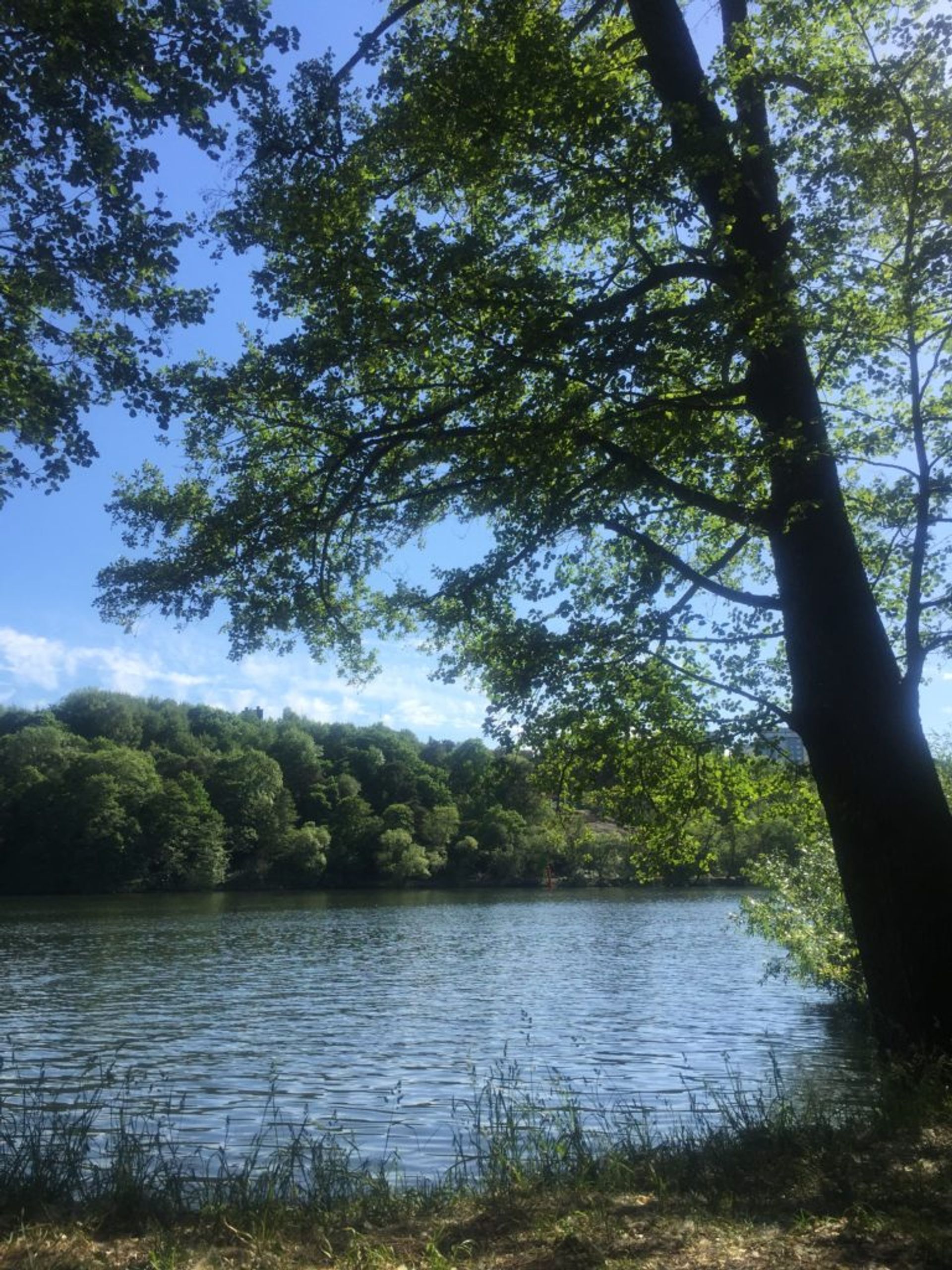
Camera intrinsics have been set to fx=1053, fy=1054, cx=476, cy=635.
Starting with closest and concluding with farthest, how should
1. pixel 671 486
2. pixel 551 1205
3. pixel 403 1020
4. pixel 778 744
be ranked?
pixel 551 1205
pixel 671 486
pixel 778 744
pixel 403 1020

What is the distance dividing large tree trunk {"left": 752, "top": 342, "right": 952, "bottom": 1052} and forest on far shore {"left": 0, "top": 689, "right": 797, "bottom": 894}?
62.5m

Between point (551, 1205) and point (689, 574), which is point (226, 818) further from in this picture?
point (551, 1205)

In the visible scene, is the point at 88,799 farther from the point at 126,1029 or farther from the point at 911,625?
the point at 911,625

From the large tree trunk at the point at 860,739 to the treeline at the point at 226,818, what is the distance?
6839 centimetres

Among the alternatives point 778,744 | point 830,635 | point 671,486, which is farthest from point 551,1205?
point 778,744

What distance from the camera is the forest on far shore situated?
90.5m

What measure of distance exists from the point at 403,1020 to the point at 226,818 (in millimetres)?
85523

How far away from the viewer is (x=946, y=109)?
323 inches

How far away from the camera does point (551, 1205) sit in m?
5.77

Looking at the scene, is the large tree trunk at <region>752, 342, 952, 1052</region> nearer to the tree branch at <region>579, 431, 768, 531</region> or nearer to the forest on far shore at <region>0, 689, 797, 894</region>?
the tree branch at <region>579, 431, 768, 531</region>

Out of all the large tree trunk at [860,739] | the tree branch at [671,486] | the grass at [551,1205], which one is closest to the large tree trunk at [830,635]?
the large tree trunk at [860,739]

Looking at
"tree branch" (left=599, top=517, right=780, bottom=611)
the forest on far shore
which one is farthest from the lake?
the forest on far shore

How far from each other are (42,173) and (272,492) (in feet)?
11.4

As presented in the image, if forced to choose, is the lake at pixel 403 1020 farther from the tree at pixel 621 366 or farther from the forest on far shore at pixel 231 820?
the forest on far shore at pixel 231 820
